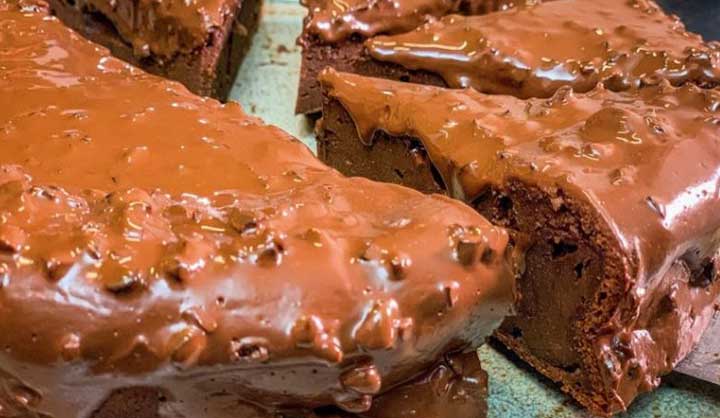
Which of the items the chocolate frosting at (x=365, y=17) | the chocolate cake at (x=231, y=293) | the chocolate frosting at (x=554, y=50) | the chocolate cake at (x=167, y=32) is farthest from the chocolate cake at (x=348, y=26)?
the chocolate cake at (x=231, y=293)

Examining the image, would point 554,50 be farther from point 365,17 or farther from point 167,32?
point 167,32

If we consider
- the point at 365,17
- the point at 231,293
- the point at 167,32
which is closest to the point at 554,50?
the point at 365,17

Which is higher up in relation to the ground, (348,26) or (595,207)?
(595,207)

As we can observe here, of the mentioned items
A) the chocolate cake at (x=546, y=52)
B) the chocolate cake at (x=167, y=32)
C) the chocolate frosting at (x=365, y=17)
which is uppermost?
the chocolate cake at (x=546, y=52)

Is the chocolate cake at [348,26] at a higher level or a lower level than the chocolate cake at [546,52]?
lower

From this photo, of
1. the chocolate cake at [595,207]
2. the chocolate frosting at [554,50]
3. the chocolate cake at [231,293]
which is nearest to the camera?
the chocolate cake at [231,293]

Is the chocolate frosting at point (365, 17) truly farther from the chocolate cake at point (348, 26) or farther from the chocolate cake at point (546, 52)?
the chocolate cake at point (546, 52)

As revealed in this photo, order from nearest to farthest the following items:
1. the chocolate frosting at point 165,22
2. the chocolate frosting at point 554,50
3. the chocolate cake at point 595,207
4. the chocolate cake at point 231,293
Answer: the chocolate cake at point 231,293, the chocolate cake at point 595,207, the chocolate frosting at point 554,50, the chocolate frosting at point 165,22
